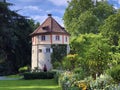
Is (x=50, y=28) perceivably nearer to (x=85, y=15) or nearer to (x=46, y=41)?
(x=46, y=41)

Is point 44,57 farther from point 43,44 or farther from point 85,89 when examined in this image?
point 85,89

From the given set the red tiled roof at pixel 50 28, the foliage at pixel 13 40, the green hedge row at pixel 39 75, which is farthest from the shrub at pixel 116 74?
the foliage at pixel 13 40

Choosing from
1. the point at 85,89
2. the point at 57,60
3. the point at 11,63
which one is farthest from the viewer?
the point at 11,63

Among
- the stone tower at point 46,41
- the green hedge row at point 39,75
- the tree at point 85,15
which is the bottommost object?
the green hedge row at point 39,75

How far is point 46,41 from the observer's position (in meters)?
61.3

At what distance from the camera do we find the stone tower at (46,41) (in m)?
60.9

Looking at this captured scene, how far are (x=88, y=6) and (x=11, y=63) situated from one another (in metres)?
18.7

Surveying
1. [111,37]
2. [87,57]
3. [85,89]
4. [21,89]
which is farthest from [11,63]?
→ [85,89]

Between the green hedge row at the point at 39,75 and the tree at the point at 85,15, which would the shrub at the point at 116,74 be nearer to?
the green hedge row at the point at 39,75

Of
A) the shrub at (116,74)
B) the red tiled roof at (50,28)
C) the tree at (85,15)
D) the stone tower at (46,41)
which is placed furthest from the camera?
the tree at (85,15)

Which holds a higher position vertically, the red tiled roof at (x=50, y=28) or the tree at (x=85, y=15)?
the tree at (x=85, y=15)

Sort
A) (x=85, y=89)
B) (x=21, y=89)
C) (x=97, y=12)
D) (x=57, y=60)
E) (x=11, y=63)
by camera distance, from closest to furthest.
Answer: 1. (x=85, y=89)
2. (x=21, y=89)
3. (x=57, y=60)
4. (x=11, y=63)
5. (x=97, y=12)

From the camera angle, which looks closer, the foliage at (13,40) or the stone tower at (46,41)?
the stone tower at (46,41)

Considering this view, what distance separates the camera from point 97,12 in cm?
7269
